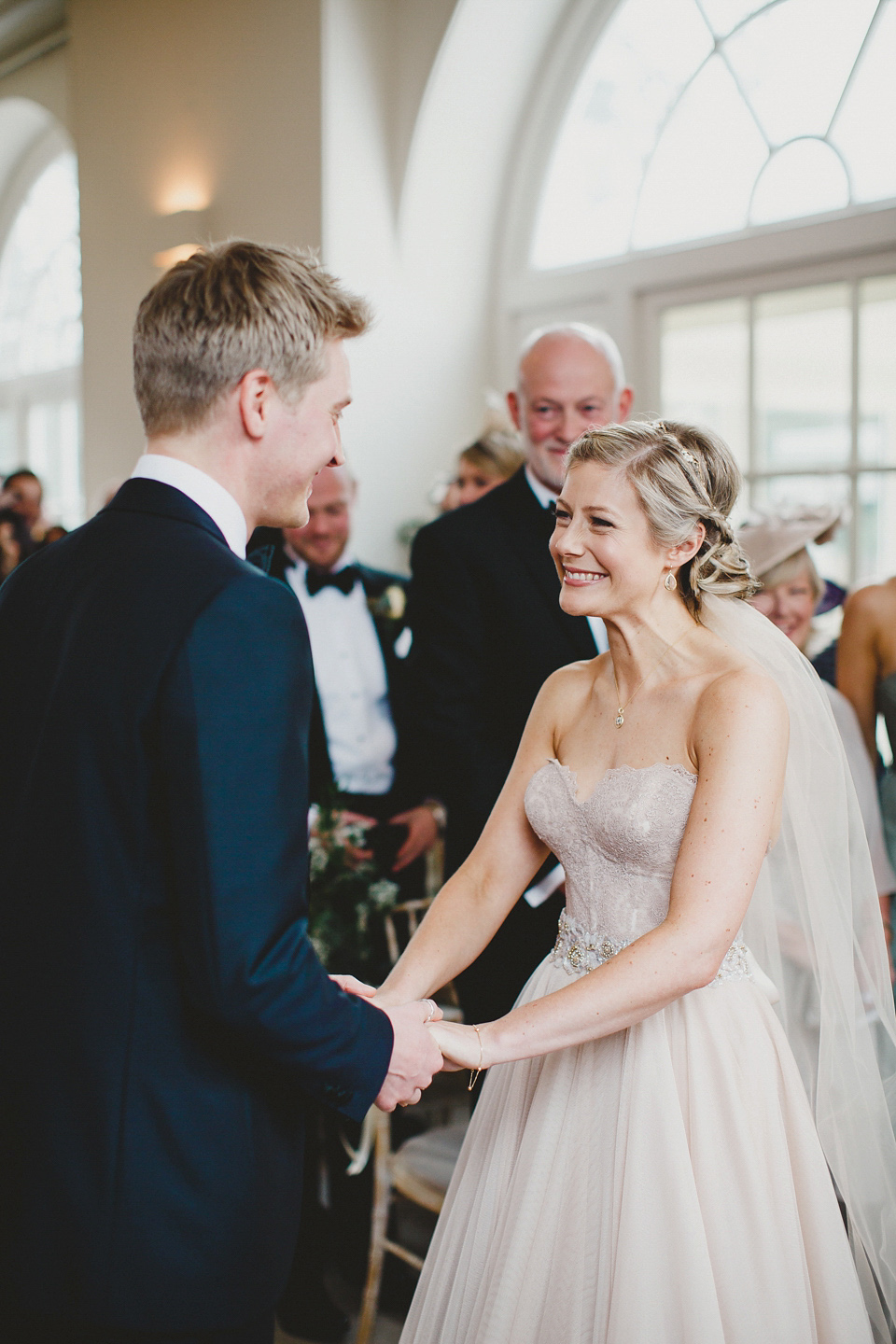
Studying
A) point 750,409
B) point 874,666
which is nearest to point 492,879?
point 874,666

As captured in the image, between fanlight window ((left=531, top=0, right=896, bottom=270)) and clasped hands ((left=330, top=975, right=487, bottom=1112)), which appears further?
fanlight window ((left=531, top=0, right=896, bottom=270))

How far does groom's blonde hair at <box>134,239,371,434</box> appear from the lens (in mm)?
1177

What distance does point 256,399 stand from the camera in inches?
46.9

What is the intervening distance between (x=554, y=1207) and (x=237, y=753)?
2.64ft

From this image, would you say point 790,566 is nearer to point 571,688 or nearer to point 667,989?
point 571,688

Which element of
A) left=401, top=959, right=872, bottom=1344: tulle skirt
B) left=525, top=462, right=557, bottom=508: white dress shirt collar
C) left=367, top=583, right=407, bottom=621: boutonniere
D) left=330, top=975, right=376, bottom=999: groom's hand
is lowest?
left=401, top=959, right=872, bottom=1344: tulle skirt

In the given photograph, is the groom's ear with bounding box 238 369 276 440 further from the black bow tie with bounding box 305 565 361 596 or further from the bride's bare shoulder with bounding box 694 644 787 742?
the black bow tie with bounding box 305 565 361 596

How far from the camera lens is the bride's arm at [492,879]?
5.66ft

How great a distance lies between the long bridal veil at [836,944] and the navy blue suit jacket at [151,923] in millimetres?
806

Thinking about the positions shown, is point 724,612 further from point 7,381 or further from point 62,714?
point 7,381

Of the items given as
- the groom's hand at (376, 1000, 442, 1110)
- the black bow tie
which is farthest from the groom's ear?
the black bow tie

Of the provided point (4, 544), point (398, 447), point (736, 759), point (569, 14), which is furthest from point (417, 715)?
point (4, 544)

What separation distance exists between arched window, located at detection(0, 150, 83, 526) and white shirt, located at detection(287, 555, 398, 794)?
4162 mm

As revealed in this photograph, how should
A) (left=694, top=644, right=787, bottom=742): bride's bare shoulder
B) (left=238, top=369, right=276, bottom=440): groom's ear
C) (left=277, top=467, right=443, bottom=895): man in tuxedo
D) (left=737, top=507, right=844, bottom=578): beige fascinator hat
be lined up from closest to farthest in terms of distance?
(left=238, top=369, right=276, bottom=440): groom's ear → (left=694, top=644, right=787, bottom=742): bride's bare shoulder → (left=737, top=507, right=844, bottom=578): beige fascinator hat → (left=277, top=467, right=443, bottom=895): man in tuxedo
